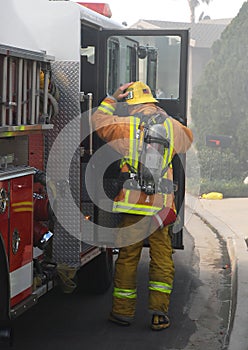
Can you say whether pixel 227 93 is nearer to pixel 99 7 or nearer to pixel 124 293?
pixel 99 7

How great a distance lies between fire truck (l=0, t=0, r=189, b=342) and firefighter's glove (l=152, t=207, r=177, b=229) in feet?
1.78

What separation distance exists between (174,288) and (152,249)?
1.54 metres

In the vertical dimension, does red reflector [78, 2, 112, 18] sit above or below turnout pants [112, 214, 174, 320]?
above

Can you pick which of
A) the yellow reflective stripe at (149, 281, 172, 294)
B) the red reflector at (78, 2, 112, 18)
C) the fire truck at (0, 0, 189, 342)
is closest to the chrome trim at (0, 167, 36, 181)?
the fire truck at (0, 0, 189, 342)

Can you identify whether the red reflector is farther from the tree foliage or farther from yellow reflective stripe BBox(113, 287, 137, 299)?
the tree foliage

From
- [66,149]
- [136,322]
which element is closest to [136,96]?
[66,149]

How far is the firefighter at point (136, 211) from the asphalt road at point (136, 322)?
0.18m

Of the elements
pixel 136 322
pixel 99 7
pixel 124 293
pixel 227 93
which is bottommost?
pixel 136 322

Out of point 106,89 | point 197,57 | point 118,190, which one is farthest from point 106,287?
point 197,57

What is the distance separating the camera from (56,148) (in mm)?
6043

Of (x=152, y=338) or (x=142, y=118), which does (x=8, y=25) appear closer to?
(x=142, y=118)

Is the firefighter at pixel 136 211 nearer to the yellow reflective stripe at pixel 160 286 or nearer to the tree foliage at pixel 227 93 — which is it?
the yellow reflective stripe at pixel 160 286

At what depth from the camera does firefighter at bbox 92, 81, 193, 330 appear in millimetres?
6293

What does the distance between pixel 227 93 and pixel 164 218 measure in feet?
40.8
